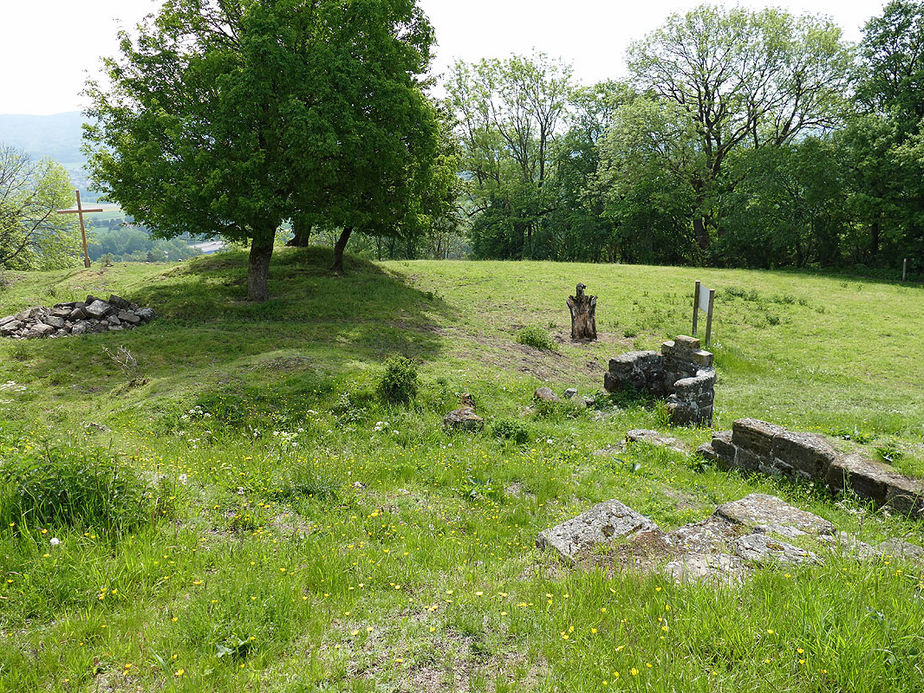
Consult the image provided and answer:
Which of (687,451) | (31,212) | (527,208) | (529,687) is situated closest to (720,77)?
(527,208)

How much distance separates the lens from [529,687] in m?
3.29

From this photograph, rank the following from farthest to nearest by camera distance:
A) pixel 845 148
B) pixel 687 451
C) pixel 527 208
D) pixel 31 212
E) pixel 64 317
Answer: pixel 527 208
pixel 31 212
pixel 845 148
pixel 64 317
pixel 687 451

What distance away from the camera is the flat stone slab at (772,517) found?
544 cm

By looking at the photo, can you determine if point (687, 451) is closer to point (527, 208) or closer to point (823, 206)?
point (823, 206)

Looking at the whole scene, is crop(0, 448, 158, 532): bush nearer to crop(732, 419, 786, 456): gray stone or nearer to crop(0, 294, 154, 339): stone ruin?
crop(732, 419, 786, 456): gray stone

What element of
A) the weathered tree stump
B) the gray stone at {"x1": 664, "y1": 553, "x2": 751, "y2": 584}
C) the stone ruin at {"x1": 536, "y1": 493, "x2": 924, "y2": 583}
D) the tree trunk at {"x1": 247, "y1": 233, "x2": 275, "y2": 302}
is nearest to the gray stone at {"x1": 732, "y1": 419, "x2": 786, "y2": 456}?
the stone ruin at {"x1": 536, "y1": 493, "x2": 924, "y2": 583}

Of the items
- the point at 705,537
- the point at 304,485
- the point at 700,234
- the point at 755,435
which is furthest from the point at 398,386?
the point at 700,234

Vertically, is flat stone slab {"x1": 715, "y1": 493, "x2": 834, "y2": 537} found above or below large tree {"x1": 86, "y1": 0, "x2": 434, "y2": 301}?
below

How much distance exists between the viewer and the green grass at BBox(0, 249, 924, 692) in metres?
3.37

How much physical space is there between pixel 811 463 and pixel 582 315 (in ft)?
36.9

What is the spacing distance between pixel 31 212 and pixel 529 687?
154 feet

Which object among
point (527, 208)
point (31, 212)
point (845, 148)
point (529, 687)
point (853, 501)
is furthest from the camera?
point (527, 208)

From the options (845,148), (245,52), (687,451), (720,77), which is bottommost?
(687,451)

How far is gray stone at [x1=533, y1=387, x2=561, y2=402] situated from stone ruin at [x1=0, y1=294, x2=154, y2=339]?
13.6 metres
